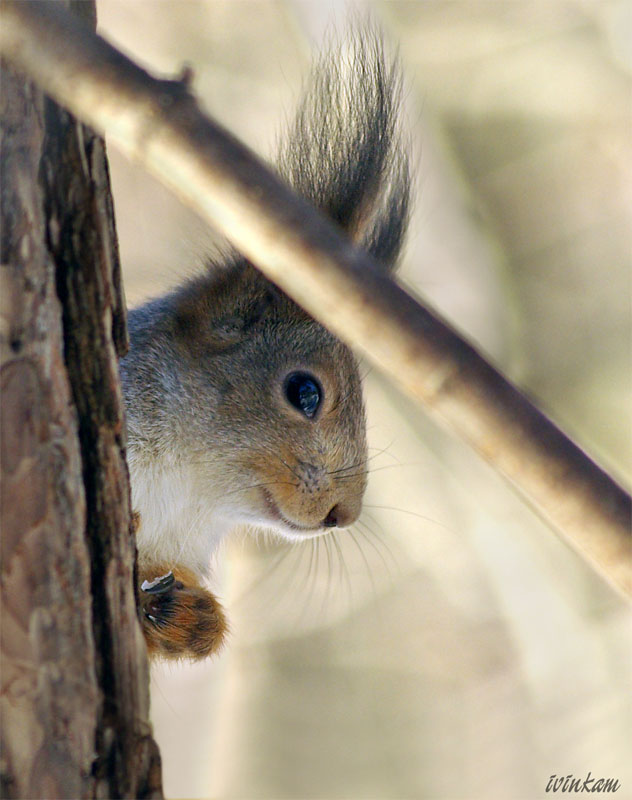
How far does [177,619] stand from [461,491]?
1.51m

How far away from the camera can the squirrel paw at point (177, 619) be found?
1608 millimetres

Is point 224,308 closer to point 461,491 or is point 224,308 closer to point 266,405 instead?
point 266,405

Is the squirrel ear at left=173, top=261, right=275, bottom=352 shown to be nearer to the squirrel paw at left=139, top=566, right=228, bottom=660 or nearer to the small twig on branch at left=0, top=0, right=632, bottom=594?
the squirrel paw at left=139, top=566, right=228, bottom=660

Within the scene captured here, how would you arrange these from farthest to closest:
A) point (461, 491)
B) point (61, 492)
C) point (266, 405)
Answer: point (461, 491) < point (266, 405) < point (61, 492)

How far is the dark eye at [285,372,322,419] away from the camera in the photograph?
5.62 feet

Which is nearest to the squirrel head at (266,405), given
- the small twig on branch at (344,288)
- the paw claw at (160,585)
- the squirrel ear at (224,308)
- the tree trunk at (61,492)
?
the squirrel ear at (224,308)

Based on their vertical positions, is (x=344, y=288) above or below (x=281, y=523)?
below

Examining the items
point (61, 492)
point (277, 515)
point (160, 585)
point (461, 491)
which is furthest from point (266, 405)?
point (461, 491)

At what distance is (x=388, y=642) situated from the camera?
3090mm

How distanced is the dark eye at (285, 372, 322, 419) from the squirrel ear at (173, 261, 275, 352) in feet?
0.42

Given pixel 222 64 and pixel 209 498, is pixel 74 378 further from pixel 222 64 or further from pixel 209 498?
pixel 222 64

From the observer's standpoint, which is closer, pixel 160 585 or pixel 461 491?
pixel 160 585

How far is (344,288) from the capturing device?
624 millimetres

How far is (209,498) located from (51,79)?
1.11 m
